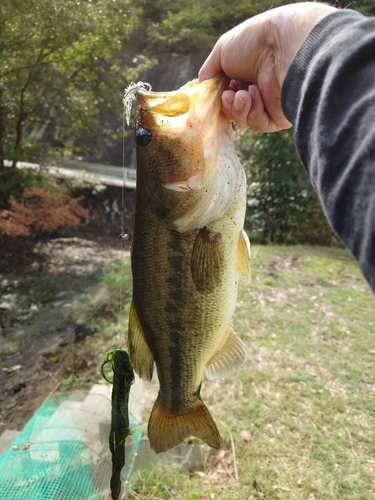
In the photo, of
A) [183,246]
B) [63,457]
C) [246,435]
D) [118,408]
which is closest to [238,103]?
[183,246]

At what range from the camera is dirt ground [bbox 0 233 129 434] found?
454 centimetres

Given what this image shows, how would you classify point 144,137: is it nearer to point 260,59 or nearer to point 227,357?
point 260,59

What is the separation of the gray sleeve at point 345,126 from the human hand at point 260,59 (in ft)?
0.72

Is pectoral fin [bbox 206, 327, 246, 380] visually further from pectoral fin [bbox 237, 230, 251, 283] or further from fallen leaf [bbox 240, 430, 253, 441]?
fallen leaf [bbox 240, 430, 253, 441]

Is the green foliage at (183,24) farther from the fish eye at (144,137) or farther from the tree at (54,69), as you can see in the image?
the fish eye at (144,137)

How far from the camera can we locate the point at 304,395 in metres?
3.79

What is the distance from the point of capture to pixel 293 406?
11.9 ft

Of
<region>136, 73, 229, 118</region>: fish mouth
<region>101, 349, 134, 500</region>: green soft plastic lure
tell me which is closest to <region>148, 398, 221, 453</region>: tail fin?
<region>101, 349, 134, 500</region>: green soft plastic lure

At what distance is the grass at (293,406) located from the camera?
2846 millimetres

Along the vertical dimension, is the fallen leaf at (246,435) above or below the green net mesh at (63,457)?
below

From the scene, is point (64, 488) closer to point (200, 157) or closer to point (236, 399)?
point (236, 399)

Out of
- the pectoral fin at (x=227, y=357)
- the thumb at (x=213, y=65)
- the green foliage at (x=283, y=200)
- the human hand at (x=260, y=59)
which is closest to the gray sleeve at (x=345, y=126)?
the human hand at (x=260, y=59)

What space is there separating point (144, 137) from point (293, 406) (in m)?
3.05

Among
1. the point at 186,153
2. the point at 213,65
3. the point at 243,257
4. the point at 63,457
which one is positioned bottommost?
the point at 63,457
